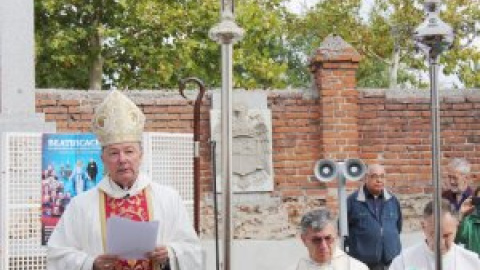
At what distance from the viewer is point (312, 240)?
5.59 metres

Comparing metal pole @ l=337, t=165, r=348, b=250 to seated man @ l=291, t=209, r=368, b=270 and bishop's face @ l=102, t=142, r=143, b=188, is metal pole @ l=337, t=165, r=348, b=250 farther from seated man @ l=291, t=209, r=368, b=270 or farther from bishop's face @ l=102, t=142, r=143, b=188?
bishop's face @ l=102, t=142, r=143, b=188

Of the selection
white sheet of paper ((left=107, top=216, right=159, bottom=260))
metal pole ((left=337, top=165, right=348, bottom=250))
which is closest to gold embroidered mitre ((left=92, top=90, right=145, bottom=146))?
white sheet of paper ((left=107, top=216, right=159, bottom=260))

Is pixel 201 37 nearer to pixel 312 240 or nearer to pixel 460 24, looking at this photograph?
pixel 460 24

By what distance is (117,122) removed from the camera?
493 cm

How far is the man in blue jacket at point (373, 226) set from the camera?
25.6 feet

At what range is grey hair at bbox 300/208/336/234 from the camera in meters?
5.52

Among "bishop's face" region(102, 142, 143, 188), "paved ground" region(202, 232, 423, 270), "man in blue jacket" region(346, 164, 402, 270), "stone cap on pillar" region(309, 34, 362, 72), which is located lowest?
"paved ground" region(202, 232, 423, 270)

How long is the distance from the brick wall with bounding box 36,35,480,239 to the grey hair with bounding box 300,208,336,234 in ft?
16.5

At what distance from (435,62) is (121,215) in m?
1.63

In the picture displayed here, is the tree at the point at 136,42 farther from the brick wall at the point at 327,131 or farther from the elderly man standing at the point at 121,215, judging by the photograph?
the elderly man standing at the point at 121,215

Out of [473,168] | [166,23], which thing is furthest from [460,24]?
[473,168]

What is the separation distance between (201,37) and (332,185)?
8.91 metres

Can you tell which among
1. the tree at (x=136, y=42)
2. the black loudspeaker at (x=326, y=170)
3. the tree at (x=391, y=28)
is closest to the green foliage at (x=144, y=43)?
the tree at (x=136, y=42)

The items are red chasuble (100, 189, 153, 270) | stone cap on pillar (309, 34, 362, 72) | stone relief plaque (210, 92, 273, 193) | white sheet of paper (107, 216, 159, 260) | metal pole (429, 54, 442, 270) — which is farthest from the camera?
stone cap on pillar (309, 34, 362, 72)
